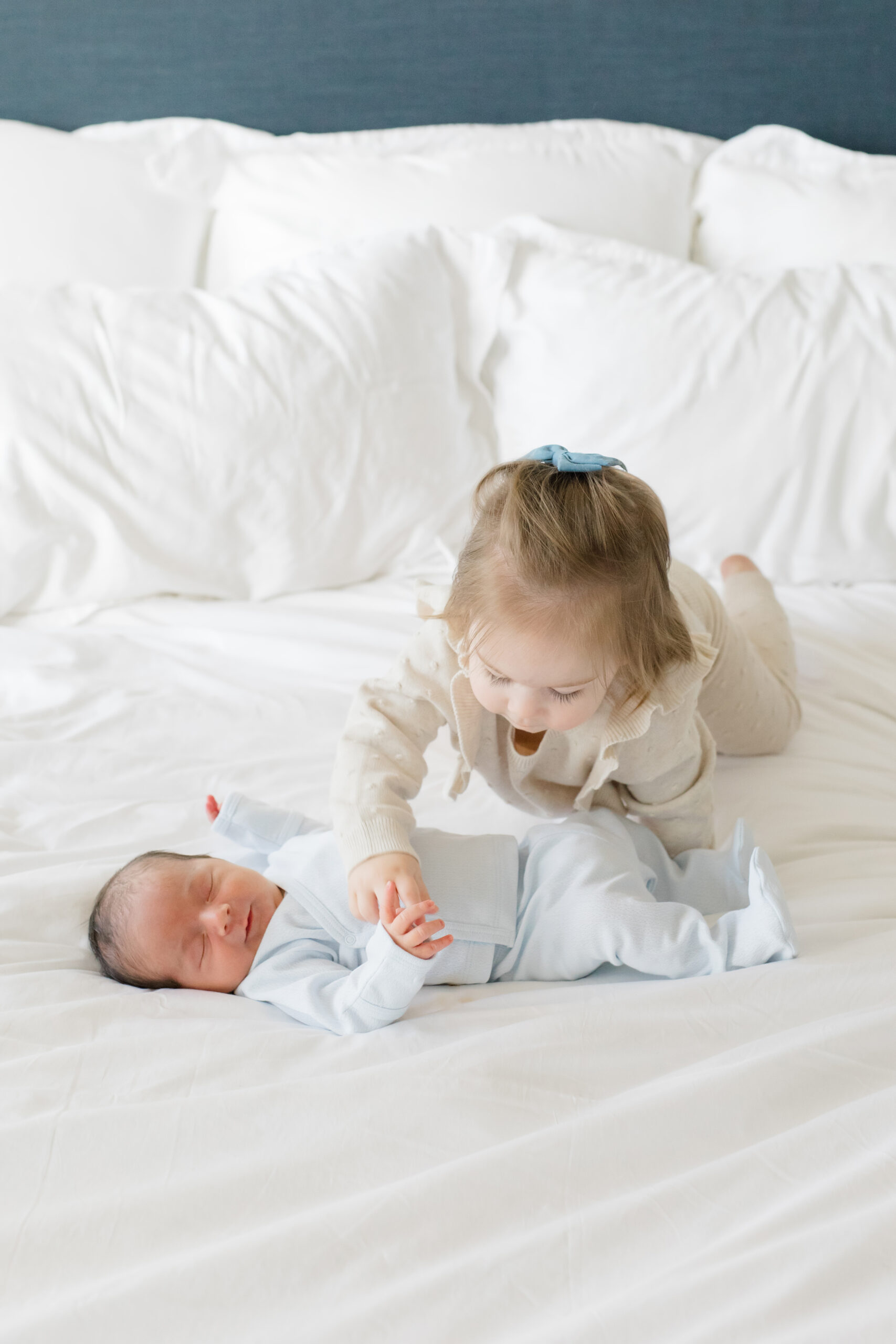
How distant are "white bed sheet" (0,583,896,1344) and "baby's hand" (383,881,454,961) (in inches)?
2.5

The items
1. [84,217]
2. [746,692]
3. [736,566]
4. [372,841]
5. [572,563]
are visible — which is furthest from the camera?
[84,217]

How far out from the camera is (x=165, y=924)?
0.92 m

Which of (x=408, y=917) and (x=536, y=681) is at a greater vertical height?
(x=536, y=681)

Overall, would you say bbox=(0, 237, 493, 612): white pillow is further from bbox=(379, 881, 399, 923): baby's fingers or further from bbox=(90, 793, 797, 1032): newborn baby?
bbox=(379, 881, 399, 923): baby's fingers

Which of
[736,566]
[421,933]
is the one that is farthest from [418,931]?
[736,566]

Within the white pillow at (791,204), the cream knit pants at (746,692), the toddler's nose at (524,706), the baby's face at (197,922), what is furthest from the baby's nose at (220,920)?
the white pillow at (791,204)

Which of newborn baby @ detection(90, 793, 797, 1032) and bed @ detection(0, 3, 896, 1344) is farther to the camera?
newborn baby @ detection(90, 793, 797, 1032)

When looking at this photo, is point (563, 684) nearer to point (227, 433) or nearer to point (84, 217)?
point (227, 433)

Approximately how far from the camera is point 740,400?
1.47 m

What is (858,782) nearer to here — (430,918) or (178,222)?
(430,918)

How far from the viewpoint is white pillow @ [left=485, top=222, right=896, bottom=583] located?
1452 mm

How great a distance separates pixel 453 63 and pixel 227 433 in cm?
87

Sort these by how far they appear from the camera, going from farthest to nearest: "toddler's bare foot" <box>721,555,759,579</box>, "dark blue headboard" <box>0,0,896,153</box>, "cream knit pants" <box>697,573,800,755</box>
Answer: "dark blue headboard" <box>0,0,896,153</box> → "toddler's bare foot" <box>721,555,759,579</box> → "cream knit pants" <box>697,573,800,755</box>

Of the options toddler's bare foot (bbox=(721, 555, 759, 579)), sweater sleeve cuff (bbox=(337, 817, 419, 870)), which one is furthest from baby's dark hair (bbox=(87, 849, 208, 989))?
toddler's bare foot (bbox=(721, 555, 759, 579))
